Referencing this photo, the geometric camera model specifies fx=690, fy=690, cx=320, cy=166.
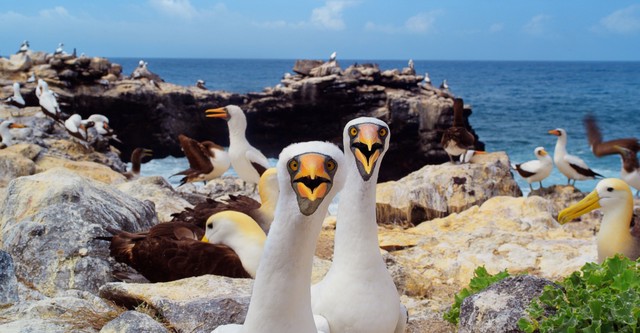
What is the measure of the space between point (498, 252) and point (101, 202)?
3439 mm

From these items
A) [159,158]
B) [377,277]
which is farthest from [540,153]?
[159,158]

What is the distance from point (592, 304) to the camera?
2.67 m

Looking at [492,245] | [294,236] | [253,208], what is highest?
[294,236]

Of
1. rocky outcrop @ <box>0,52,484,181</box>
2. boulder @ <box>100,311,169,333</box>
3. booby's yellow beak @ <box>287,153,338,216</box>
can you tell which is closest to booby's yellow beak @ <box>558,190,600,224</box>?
boulder @ <box>100,311,169,333</box>

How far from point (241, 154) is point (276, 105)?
18313 millimetres

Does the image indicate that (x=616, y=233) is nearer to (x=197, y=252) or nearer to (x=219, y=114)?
(x=197, y=252)

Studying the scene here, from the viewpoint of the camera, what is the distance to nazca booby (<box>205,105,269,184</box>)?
31.9 ft

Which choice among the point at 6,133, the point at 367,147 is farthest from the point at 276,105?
the point at 367,147

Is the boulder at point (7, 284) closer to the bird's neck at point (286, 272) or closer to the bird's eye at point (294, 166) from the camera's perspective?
the bird's neck at point (286, 272)

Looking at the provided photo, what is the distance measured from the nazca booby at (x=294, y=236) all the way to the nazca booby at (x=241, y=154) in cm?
741

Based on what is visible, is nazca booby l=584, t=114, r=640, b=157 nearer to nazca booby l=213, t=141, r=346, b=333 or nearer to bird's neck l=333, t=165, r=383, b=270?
bird's neck l=333, t=165, r=383, b=270

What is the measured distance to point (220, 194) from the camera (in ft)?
35.2

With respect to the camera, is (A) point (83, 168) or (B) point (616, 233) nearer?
(B) point (616, 233)

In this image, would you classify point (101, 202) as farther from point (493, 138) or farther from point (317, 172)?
point (493, 138)
